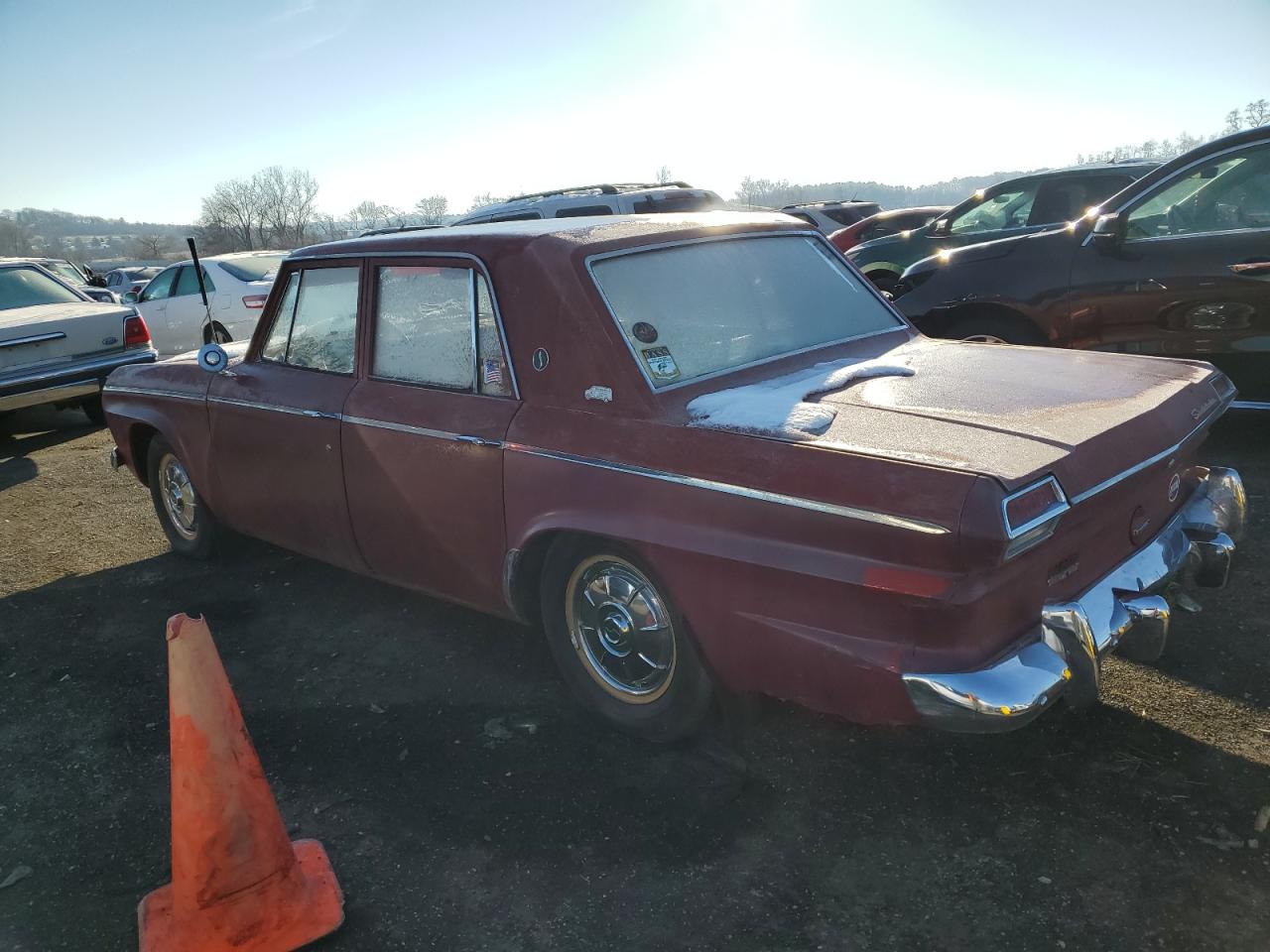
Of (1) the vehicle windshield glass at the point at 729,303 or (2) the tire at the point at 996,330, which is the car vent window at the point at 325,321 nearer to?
(1) the vehicle windshield glass at the point at 729,303

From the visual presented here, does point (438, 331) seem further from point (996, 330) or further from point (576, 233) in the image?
point (996, 330)

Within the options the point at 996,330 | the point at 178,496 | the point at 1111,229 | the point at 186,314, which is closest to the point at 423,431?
the point at 178,496

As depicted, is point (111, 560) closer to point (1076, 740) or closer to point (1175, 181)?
point (1076, 740)

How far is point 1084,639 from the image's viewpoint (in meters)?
2.55

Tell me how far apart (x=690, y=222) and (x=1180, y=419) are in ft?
5.74

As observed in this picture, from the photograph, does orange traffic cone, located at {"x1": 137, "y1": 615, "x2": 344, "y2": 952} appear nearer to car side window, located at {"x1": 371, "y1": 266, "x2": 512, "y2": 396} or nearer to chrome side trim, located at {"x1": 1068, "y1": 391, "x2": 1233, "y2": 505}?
car side window, located at {"x1": 371, "y1": 266, "x2": 512, "y2": 396}

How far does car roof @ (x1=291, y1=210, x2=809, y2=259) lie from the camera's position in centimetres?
341

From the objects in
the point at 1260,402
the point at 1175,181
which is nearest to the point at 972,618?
the point at 1260,402

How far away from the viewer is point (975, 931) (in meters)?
2.34

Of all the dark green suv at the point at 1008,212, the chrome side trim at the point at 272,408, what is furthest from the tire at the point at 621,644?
the dark green suv at the point at 1008,212

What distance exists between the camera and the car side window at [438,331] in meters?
3.44

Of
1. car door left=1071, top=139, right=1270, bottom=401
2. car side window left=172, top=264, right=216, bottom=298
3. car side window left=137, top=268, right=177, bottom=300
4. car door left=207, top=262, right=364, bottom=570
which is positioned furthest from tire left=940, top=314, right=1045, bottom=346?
car side window left=137, top=268, right=177, bottom=300

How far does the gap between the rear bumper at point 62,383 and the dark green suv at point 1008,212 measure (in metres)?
6.52

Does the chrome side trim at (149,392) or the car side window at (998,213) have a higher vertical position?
the car side window at (998,213)
